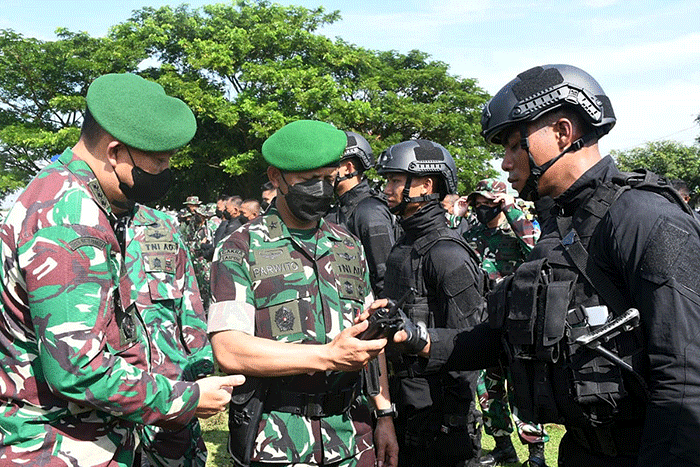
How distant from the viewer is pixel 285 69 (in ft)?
105

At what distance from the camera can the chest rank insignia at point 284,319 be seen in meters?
2.85

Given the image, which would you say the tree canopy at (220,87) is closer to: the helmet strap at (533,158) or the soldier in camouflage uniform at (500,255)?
the soldier in camouflage uniform at (500,255)

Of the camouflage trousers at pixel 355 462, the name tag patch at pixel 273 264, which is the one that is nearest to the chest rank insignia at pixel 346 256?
the name tag patch at pixel 273 264

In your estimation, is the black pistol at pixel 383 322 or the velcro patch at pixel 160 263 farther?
the velcro patch at pixel 160 263

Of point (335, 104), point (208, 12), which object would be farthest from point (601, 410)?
point (208, 12)

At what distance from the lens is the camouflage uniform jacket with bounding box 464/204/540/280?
20.8 feet

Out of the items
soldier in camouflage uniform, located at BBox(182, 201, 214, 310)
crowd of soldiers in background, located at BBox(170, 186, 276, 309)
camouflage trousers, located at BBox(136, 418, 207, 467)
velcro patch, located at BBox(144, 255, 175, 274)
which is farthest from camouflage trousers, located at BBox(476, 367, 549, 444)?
soldier in camouflage uniform, located at BBox(182, 201, 214, 310)

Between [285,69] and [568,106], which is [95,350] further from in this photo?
[285,69]

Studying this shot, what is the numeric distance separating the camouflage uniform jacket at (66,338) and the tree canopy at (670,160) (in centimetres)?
4810

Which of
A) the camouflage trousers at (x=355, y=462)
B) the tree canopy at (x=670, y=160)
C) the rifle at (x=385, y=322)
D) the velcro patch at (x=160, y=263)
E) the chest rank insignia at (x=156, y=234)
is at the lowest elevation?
the tree canopy at (x=670, y=160)

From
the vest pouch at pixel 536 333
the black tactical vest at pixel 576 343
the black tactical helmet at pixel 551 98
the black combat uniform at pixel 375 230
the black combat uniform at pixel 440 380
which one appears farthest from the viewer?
the black combat uniform at pixel 375 230

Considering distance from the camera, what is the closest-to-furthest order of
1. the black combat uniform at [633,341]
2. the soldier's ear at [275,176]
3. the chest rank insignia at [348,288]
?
1. the black combat uniform at [633,341]
2. the chest rank insignia at [348,288]
3. the soldier's ear at [275,176]

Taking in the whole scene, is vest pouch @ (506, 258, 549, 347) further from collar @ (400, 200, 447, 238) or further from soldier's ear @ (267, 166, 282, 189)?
collar @ (400, 200, 447, 238)

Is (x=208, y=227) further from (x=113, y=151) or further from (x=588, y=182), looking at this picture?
(x=588, y=182)
